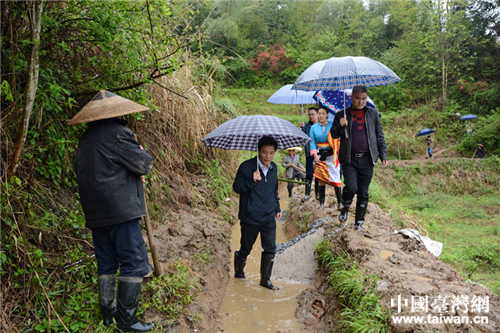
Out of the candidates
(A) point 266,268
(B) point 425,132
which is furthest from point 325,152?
(B) point 425,132

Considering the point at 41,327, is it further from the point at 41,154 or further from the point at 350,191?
the point at 350,191

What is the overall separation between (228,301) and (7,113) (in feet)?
11.1

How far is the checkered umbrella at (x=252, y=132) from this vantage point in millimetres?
4789

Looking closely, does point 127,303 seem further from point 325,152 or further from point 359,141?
Result: point 325,152

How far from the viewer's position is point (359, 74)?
218 inches

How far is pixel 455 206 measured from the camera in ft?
48.0

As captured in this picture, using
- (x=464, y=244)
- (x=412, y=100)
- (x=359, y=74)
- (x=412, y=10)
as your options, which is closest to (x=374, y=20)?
(x=412, y=10)

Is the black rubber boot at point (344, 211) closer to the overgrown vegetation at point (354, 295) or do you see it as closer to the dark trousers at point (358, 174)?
the dark trousers at point (358, 174)

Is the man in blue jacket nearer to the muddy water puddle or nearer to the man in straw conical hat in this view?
the muddy water puddle

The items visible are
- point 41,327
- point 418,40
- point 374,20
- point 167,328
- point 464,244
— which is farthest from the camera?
point 374,20

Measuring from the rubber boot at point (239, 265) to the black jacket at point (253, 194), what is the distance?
2.36 ft

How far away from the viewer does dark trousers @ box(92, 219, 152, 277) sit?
10.9 ft

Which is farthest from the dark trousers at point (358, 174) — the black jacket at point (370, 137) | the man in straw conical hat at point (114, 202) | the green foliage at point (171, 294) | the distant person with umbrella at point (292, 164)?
the distant person with umbrella at point (292, 164)

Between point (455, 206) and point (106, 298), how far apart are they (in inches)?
571
